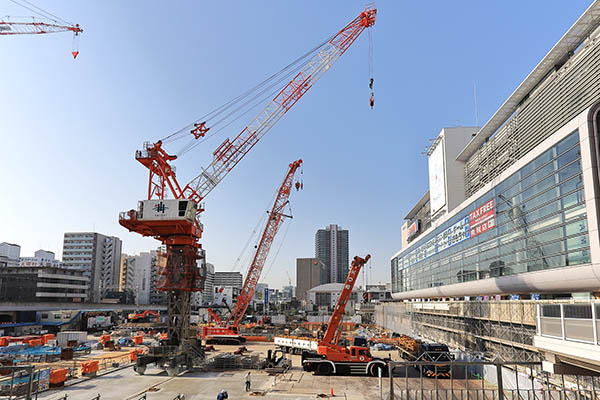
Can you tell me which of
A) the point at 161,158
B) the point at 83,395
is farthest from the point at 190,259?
the point at 83,395

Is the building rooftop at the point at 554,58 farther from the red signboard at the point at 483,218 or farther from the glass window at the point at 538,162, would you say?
the red signboard at the point at 483,218

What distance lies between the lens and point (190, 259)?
160 ft

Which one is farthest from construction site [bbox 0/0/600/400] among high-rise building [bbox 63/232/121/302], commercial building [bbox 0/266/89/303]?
high-rise building [bbox 63/232/121/302]

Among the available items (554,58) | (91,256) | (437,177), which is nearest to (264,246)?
(437,177)

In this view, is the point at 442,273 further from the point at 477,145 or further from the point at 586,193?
the point at 586,193

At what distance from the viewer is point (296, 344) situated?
5241cm

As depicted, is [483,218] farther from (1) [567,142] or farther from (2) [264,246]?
(2) [264,246]

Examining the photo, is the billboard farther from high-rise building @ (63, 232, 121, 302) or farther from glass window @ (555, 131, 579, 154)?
high-rise building @ (63, 232, 121, 302)

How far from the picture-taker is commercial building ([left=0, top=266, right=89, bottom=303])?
4174 inches

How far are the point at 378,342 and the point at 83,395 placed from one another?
45.7 meters

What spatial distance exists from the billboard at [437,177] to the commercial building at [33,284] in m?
101

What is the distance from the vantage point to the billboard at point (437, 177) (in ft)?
246

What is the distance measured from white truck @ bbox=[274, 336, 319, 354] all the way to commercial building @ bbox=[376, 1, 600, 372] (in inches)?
696

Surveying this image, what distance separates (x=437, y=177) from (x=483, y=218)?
112ft
